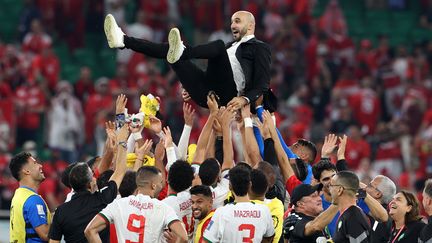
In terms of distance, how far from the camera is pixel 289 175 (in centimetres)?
1195

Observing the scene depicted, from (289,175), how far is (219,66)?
1.53 m

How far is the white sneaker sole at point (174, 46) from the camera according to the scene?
40.0 ft

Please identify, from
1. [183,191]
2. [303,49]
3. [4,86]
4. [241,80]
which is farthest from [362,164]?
[183,191]

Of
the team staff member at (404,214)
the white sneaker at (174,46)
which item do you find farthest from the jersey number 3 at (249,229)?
the white sneaker at (174,46)

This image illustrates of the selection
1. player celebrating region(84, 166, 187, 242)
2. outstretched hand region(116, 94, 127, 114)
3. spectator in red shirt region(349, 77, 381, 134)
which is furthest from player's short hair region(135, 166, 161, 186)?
spectator in red shirt region(349, 77, 381, 134)

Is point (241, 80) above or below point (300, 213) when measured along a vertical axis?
above

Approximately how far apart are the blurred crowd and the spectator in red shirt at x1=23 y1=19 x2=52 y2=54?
0.08 ft

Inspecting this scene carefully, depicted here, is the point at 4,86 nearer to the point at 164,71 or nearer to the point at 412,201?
the point at 164,71

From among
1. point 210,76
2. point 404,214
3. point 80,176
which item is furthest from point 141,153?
point 404,214

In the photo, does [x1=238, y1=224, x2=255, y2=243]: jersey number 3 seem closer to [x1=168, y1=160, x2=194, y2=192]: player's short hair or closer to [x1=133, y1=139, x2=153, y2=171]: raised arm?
[x1=168, y1=160, x2=194, y2=192]: player's short hair

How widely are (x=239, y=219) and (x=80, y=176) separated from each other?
4.86ft

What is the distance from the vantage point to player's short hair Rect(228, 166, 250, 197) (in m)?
10.6

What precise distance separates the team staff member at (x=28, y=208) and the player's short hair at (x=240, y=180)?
6.47 feet

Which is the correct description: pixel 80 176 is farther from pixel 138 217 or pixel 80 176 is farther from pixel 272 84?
pixel 272 84
